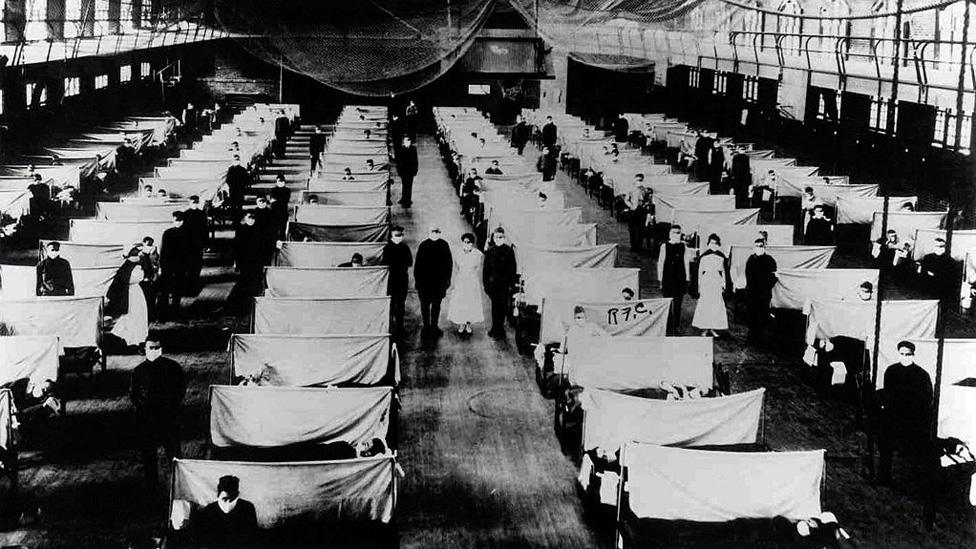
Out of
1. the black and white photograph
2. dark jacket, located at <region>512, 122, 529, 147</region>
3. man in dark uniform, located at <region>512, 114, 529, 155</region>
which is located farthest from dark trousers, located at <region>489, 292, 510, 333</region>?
dark jacket, located at <region>512, 122, 529, 147</region>

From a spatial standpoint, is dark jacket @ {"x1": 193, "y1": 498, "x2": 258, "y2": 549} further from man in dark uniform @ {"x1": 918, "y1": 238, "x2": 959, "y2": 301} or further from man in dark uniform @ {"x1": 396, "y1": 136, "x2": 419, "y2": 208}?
man in dark uniform @ {"x1": 396, "y1": 136, "x2": 419, "y2": 208}

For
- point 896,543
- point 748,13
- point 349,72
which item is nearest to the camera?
point 896,543

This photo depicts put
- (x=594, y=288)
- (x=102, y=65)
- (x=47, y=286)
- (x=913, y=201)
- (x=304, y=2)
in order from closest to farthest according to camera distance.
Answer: (x=47, y=286) < (x=594, y=288) < (x=913, y=201) < (x=102, y=65) < (x=304, y=2)

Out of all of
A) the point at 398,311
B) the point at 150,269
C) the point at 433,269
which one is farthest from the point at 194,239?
the point at 433,269

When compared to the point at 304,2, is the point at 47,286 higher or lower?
lower

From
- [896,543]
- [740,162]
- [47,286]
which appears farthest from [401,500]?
[740,162]

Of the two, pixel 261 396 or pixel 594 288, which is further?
pixel 594 288

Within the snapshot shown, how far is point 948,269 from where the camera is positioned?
27.1 ft

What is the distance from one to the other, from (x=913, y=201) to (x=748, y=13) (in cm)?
1585

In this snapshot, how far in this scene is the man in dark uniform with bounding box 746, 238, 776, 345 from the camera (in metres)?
14.6

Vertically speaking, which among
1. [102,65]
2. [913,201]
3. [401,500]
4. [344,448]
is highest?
[102,65]

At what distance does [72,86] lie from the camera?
30.7 m

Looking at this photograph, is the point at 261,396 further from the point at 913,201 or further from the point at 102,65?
the point at 102,65

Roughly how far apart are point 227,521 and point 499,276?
25.8 ft
